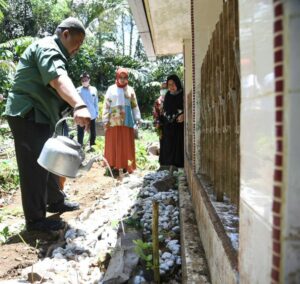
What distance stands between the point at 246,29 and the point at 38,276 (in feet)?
7.87

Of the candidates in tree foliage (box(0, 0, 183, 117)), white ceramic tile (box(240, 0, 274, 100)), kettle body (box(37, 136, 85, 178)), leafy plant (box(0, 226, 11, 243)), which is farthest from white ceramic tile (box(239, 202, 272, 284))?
tree foliage (box(0, 0, 183, 117))

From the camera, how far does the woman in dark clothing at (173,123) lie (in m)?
6.75

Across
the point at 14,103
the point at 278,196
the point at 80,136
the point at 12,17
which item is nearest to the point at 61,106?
the point at 14,103

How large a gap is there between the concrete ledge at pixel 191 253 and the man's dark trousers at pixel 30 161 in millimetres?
1329

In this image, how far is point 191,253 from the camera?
2.38 metres

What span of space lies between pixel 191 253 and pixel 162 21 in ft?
14.7

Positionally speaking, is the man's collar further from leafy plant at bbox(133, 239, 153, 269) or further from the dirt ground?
leafy plant at bbox(133, 239, 153, 269)

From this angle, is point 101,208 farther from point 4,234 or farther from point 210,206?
point 210,206

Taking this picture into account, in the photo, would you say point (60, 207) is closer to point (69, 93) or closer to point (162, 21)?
point (69, 93)

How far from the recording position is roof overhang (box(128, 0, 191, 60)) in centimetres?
505

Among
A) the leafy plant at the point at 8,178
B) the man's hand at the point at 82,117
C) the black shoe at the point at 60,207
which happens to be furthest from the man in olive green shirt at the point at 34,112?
the leafy plant at the point at 8,178

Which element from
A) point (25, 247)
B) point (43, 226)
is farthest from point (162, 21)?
point (25, 247)

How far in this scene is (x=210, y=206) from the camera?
7.57ft

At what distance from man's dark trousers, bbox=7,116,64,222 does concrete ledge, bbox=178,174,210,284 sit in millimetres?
1329
